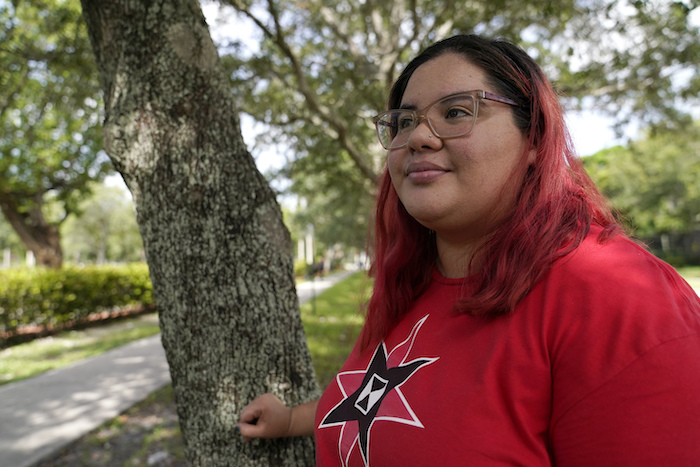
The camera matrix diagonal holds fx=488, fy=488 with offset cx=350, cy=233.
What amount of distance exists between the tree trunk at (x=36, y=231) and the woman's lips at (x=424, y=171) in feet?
54.7

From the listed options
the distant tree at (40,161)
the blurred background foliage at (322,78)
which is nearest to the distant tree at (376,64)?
the blurred background foliage at (322,78)

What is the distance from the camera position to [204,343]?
6.27 feet

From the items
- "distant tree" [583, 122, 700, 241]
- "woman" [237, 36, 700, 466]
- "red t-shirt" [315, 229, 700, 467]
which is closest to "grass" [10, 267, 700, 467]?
"woman" [237, 36, 700, 466]

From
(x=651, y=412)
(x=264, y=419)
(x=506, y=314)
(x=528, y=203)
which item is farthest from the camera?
(x=264, y=419)

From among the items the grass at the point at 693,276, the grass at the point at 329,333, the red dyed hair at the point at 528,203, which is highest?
the red dyed hair at the point at 528,203

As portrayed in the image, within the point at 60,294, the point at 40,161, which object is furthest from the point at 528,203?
the point at 40,161

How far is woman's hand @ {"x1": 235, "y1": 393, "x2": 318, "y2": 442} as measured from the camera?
1.83 meters

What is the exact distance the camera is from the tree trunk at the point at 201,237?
1.91m

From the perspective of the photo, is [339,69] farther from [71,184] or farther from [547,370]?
[71,184]

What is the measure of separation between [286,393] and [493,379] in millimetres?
1185

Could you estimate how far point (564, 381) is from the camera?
0.89m

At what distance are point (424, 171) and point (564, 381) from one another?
607 mm

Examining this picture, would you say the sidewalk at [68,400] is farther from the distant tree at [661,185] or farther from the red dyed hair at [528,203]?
the distant tree at [661,185]

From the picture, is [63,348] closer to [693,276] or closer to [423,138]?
[423,138]
